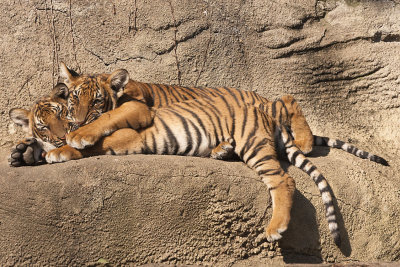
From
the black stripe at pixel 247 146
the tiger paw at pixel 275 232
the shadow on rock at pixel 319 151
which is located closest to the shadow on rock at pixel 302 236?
the tiger paw at pixel 275 232

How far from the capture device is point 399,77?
225 inches

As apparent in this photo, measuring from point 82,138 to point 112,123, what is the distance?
306 mm

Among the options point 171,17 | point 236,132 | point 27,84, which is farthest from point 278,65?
point 27,84

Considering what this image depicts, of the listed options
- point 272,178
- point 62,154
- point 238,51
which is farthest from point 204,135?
point 238,51

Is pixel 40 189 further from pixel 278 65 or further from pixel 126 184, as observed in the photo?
pixel 278 65

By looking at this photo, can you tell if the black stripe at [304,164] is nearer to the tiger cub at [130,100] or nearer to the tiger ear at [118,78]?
the tiger cub at [130,100]

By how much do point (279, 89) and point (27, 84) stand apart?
8.16 feet

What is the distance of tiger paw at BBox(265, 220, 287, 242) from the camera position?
391 cm

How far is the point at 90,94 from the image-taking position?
4633 millimetres

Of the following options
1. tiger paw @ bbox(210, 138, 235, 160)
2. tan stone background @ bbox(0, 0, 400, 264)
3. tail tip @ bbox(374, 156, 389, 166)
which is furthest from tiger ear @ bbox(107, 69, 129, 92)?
tail tip @ bbox(374, 156, 389, 166)

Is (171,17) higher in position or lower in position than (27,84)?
higher

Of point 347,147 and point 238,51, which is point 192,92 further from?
point 347,147

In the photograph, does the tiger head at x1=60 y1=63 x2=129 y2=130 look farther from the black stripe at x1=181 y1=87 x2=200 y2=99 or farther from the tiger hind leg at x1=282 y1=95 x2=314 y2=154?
the tiger hind leg at x1=282 y1=95 x2=314 y2=154

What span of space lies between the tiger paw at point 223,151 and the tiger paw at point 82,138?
3.02 feet
